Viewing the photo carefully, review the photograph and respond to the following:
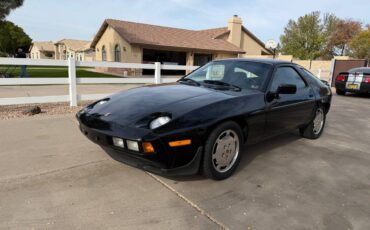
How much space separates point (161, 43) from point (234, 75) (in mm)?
20842

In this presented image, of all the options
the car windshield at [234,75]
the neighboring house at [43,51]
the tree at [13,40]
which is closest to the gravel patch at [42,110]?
the car windshield at [234,75]

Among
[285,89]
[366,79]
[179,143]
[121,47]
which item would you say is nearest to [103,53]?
[121,47]

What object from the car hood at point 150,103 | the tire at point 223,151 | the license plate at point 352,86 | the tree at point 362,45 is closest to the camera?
the car hood at point 150,103

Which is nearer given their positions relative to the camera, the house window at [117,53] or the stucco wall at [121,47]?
the stucco wall at [121,47]

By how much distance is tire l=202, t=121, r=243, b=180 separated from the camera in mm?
3166

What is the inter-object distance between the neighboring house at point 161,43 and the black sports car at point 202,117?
63.7 feet

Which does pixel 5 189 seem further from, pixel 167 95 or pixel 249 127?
pixel 249 127

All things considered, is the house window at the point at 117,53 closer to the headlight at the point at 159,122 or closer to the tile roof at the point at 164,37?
A: the tile roof at the point at 164,37

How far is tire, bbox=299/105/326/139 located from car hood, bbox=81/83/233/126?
2.43m

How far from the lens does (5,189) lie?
304 cm

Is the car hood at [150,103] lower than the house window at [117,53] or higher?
lower

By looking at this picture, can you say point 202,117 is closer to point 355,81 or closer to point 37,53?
point 355,81

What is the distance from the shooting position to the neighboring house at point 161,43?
932 inches

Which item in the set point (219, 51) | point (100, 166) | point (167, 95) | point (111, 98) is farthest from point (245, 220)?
point (219, 51)
